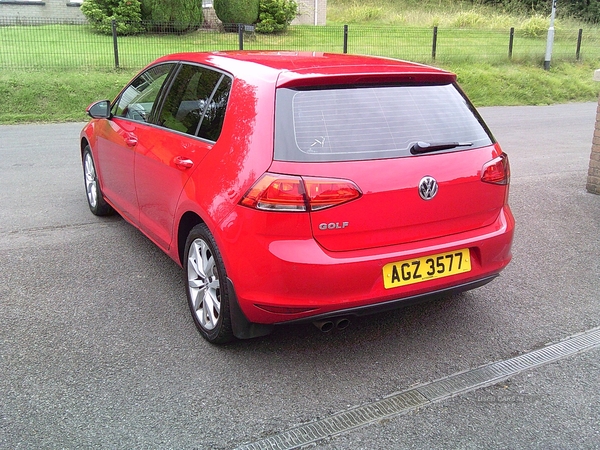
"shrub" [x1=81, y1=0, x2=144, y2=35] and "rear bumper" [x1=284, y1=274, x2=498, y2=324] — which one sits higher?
"shrub" [x1=81, y1=0, x2=144, y2=35]

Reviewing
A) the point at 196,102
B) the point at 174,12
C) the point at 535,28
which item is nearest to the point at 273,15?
the point at 174,12

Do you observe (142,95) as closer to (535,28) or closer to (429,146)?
(429,146)

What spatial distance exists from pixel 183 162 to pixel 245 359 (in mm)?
1239

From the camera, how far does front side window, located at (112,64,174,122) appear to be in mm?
4539

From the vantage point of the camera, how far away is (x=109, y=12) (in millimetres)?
21391

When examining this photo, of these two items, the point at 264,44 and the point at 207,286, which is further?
the point at 264,44

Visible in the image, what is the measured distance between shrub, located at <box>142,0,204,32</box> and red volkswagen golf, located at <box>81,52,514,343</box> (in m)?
18.4

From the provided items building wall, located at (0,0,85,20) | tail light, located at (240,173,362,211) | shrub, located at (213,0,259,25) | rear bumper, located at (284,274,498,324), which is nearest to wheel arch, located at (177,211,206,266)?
tail light, located at (240,173,362,211)

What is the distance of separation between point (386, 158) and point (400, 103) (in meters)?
0.43

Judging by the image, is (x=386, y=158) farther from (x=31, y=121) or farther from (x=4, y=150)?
(x=31, y=121)

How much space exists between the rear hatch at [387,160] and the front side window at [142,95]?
1.68 metres

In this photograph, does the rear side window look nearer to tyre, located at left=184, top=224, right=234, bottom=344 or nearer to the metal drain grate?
tyre, located at left=184, top=224, right=234, bottom=344

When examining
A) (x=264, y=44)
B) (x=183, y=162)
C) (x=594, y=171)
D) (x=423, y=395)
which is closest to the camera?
(x=423, y=395)

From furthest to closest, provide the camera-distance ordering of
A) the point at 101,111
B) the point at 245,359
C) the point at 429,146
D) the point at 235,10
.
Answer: the point at 235,10 < the point at 101,111 < the point at 245,359 < the point at 429,146
